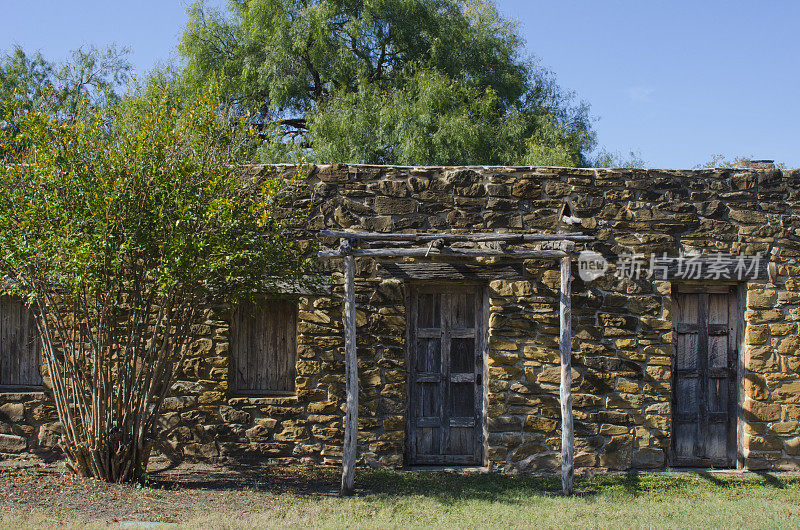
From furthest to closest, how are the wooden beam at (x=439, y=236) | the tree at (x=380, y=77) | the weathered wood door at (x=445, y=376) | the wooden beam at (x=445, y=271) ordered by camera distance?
the tree at (x=380, y=77)
the weathered wood door at (x=445, y=376)
the wooden beam at (x=445, y=271)
the wooden beam at (x=439, y=236)

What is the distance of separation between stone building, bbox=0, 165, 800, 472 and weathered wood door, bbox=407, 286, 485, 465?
0.01m

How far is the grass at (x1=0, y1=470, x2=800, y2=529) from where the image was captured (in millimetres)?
5168

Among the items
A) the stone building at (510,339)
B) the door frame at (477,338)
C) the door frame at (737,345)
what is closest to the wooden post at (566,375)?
the stone building at (510,339)

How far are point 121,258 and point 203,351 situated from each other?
4.82 feet

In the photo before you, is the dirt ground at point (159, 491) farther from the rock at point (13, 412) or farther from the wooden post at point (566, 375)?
the wooden post at point (566, 375)

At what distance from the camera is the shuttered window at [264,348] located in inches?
277

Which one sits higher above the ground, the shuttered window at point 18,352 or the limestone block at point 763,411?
the shuttered window at point 18,352

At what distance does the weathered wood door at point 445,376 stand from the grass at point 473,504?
0.37m

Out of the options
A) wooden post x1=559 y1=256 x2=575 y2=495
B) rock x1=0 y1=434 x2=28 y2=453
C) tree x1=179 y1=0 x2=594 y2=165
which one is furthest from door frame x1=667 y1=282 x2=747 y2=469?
tree x1=179 y1=0 x2=594 y2=165

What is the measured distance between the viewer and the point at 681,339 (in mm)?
7090

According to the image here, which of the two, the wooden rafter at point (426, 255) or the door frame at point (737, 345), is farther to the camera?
the door frame at point (737, 345)

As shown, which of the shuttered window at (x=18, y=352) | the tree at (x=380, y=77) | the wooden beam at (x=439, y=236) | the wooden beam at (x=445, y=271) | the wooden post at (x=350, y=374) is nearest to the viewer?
the wooden post at (x=350, y=374)

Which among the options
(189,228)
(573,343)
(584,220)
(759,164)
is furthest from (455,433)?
(759,164)

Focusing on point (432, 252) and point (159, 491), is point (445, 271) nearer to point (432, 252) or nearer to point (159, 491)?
point (432, 252)
